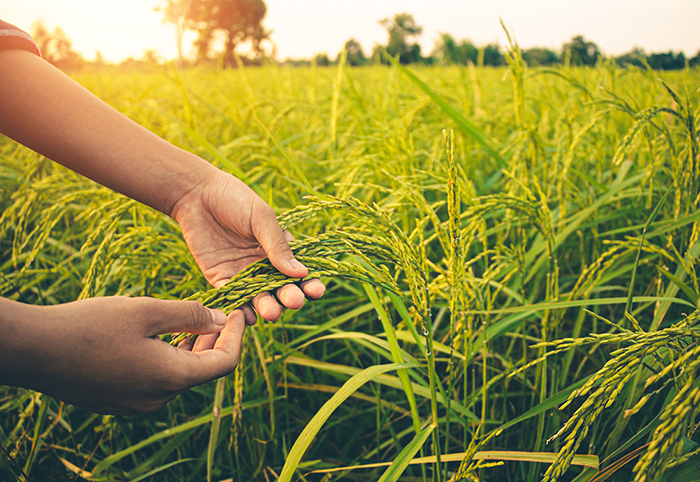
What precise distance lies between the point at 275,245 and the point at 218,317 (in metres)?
0.19

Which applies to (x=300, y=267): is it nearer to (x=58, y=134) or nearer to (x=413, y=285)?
(x=413, y=285)

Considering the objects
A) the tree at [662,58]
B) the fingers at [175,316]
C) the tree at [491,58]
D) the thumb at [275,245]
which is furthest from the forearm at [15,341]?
the tree at [662,58]

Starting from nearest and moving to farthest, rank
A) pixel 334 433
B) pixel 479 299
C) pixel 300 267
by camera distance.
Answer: pixel 300 267 < pixel 479 299 < pixel 334 433

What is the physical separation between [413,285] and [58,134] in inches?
45.8

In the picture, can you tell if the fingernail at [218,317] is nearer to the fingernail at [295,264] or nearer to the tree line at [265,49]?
the fingernail at [295,264]

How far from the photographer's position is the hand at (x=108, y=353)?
59 centimetres

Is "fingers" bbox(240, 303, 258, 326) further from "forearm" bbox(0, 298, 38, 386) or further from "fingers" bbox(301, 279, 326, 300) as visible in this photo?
"forearm" bbox(0, 298, 38, 386)

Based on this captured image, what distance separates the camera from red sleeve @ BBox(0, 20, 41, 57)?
1.08 meters

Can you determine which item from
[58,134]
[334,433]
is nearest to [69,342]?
[58,134]

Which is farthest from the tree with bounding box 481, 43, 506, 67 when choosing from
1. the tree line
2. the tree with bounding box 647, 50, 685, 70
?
the tree with bounding box 647, 50, 685, 70

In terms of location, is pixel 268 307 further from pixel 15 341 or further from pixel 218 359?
pixel 15 341

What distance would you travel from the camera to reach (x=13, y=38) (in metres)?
1.10

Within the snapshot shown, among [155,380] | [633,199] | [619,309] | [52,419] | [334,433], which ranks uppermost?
[633,199]

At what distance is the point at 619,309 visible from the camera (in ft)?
4.65
